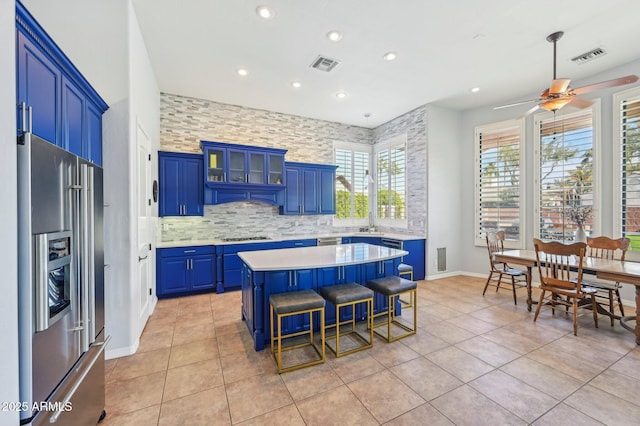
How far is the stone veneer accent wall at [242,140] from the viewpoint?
4680mm

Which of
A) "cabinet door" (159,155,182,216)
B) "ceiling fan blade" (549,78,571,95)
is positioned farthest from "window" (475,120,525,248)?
"cabinet door" (159,155,182,216)

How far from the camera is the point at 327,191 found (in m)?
5.85

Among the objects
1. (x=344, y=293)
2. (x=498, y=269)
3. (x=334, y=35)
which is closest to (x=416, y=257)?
(x=498, y=269)

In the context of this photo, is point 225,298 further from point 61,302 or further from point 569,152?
point 569,152

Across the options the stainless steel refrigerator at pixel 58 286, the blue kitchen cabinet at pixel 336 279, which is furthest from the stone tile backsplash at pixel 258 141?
the stainless steel refrigerator at pixel 58 286

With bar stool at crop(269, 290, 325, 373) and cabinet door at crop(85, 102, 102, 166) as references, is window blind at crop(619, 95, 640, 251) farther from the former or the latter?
cabinet door at crop(85, 102, 102, 166)

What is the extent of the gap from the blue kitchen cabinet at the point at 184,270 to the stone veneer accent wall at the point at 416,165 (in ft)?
13.1

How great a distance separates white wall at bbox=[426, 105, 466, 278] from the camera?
516 centimetres

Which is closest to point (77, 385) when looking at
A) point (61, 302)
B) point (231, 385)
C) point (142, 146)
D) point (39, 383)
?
point (39, 383)

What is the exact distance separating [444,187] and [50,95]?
567 centimetres

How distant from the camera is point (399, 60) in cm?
356

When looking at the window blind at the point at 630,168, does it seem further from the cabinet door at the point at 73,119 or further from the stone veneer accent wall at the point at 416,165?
the cabinet door at the point at 73,119

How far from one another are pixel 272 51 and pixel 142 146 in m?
2.00

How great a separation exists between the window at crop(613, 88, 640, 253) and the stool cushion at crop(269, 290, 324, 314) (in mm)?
4491
